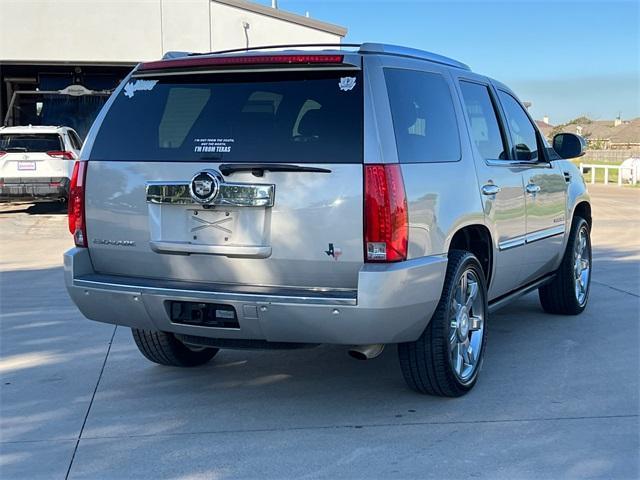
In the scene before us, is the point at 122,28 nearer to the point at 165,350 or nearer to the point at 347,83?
the point at 165,350

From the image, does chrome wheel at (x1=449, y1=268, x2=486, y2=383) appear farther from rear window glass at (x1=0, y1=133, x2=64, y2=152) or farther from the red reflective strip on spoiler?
rear window glass at (x1=0, y1=133, x2=64, y2=152)

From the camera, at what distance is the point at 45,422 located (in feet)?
15.1

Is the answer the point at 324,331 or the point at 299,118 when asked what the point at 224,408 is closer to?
the point at 324,331

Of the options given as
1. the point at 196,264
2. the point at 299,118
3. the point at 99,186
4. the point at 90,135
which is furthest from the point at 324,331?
the point at 90,135

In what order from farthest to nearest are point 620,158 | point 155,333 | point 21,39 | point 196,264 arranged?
point 620,158
point 21,39
point 155,333
point 196,264

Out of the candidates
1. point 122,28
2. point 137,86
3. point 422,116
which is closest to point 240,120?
point 137,86

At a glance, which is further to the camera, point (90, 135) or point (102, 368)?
point (102, 368)

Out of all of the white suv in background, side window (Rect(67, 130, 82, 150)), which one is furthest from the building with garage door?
the white suv in background

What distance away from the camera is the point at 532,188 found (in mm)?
5980

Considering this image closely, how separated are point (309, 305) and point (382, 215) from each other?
1.92 ft

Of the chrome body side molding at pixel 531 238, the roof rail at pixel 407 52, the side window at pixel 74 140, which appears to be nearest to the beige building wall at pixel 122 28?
the side window at pixel 74 140

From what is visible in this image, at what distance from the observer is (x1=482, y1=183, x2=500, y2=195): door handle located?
16.8ft

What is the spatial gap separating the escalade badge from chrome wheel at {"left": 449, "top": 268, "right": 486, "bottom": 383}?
156 centimetres

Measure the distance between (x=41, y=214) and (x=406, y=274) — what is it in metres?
14.5
